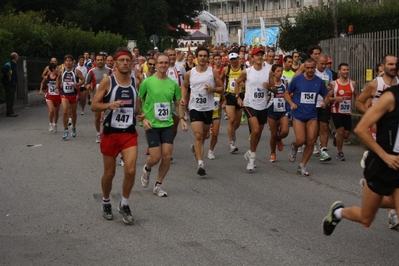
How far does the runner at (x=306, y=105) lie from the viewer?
12.3m

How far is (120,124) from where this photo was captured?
888 cm

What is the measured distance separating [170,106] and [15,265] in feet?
13.4

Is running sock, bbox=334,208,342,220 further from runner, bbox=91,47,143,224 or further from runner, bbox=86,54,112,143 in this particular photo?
runner, bbox=86,54,112,143

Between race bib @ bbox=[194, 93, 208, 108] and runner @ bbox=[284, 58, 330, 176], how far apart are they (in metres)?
1.34

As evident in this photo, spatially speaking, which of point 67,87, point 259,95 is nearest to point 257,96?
point 259,95

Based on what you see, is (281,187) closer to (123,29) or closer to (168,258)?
(168,258)

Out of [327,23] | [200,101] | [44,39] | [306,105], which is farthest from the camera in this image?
[44,39]

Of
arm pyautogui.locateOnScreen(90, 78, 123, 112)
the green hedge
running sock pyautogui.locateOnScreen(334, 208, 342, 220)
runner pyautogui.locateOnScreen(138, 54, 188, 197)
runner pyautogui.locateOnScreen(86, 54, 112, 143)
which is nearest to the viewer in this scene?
running sock pyautogui.locateOnScreen(334, 208, 342, 220)

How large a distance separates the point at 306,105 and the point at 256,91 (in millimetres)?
1196

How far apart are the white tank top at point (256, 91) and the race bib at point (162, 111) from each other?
2.91m

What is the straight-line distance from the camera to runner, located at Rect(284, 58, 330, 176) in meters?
12.3

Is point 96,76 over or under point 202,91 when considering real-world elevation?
over

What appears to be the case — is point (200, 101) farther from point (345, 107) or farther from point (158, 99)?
point (345, 107)

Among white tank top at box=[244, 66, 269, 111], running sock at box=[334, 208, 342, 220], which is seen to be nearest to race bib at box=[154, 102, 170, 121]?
white tank top at box=[244, 66, 269, 111]
